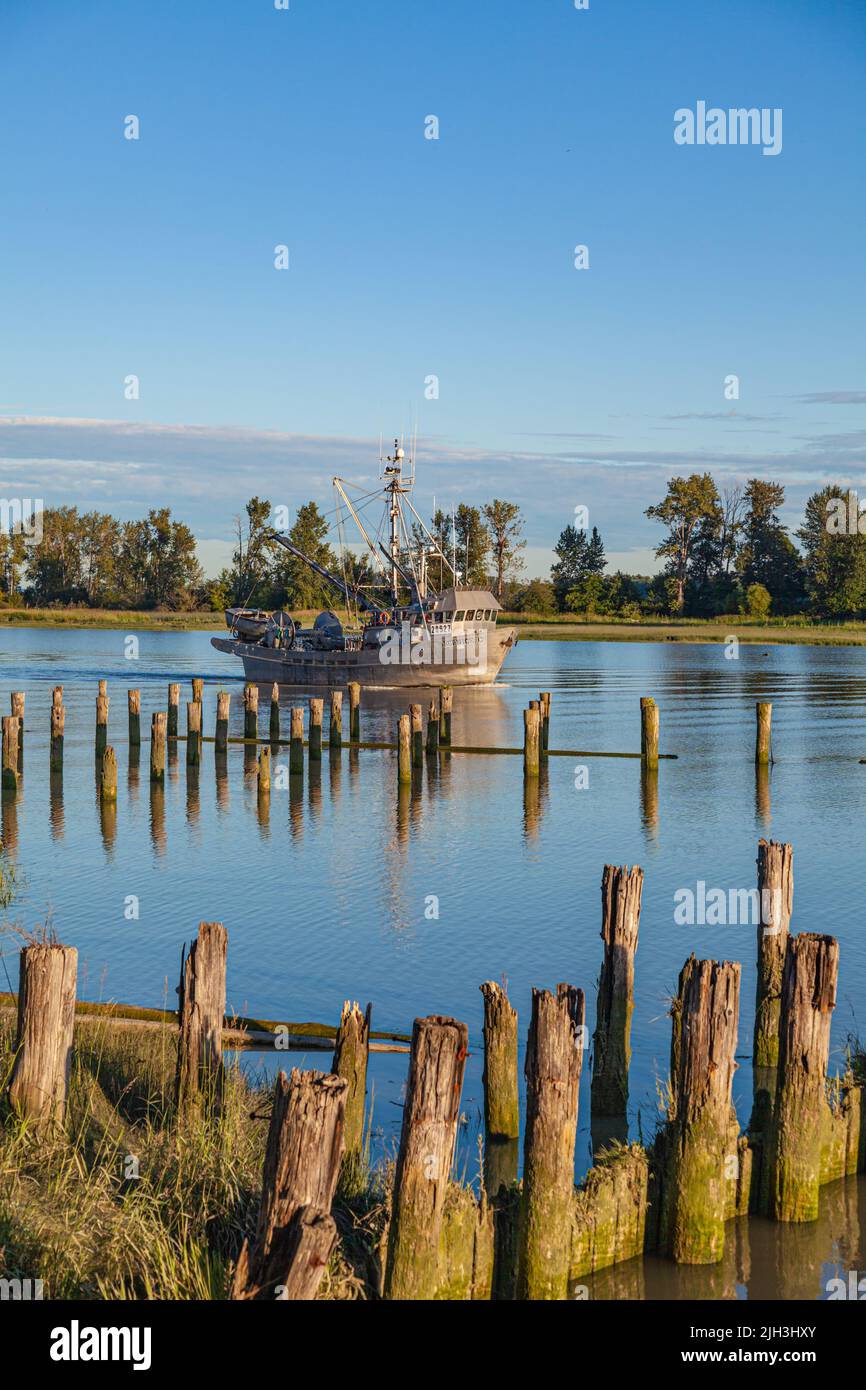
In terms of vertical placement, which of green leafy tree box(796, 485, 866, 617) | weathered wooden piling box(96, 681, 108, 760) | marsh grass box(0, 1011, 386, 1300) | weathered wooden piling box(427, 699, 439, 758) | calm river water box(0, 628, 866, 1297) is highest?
green leafy tree box(796, 485, 866, 617)

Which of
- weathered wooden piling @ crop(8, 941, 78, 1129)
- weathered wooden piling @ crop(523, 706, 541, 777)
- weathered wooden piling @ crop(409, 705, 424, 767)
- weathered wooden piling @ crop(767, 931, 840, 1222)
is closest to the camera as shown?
weathered wooden piling @ crop(8, 941, 78, 1129)

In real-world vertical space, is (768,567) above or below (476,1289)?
above

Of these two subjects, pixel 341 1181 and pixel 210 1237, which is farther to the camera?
pixel 341 1181

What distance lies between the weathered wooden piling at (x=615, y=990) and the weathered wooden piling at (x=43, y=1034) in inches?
155

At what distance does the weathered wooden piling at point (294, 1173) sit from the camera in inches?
239

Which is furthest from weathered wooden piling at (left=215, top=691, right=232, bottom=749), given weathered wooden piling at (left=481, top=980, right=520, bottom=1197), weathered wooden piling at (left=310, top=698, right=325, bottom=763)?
weathered wooden piling at (left=481, top=980, right=520, bottom=1197)

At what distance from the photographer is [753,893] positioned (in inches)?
813

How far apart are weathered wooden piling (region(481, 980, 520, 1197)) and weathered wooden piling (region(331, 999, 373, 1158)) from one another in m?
0.89

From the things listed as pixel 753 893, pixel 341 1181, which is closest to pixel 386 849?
pixel 753 893

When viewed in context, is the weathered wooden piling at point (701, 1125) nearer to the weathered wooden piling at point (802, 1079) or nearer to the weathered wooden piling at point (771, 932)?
the weathered wooden piling at point (802, 1079)

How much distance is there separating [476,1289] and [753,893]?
1407 centimetres

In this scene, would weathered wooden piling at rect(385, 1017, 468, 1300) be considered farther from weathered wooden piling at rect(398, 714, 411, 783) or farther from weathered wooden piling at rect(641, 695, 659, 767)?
weathered wooden piling at rect(641, 695, 659, 767)

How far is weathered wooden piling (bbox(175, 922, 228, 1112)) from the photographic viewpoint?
356 inches
